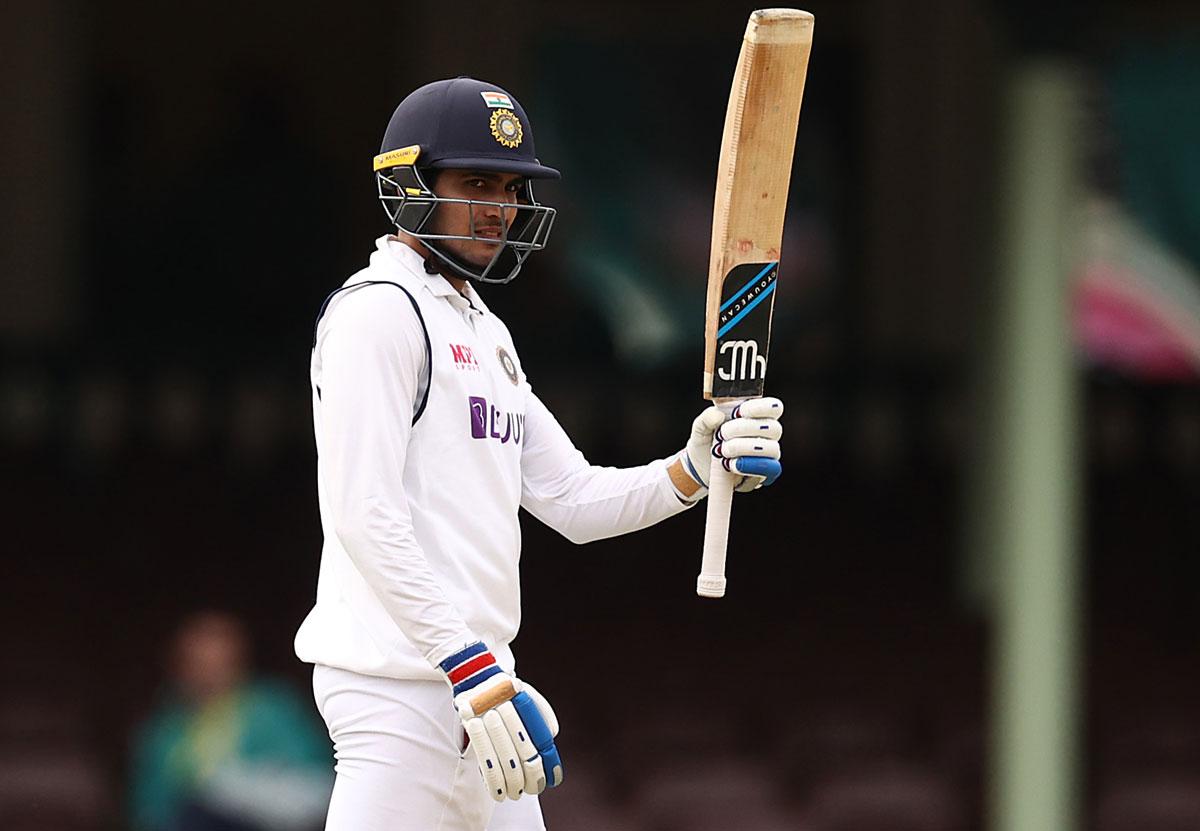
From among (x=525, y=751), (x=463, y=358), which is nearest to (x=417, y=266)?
(x=463, y=358)

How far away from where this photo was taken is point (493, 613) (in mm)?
2549

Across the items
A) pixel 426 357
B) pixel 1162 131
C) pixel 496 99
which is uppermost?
pixel 1162 131

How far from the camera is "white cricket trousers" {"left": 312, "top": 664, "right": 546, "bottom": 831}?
2.45 metres

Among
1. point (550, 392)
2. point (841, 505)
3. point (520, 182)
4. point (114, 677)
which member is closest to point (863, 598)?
point (841, 505)

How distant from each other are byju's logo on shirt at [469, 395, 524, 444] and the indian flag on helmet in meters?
0.37

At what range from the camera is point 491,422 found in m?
2.58

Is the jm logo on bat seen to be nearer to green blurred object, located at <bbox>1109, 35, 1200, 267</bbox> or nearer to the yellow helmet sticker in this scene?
the yellow helmet sticker

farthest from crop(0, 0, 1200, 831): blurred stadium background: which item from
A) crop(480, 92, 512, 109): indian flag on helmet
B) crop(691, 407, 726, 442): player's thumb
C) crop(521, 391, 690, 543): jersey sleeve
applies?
crop(480, 92, 512, 109): indian flag on helmet

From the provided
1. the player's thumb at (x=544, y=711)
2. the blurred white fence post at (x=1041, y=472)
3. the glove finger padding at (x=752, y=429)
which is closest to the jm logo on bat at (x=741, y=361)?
the glove finger padding at (x=752, y=429)

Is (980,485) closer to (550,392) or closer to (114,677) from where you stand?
(550,392)

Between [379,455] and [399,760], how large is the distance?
0.37m

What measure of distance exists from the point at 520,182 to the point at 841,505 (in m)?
5.92

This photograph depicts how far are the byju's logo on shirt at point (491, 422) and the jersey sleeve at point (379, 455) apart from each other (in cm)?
10

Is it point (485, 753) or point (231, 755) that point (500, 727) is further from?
point (231, 755)
